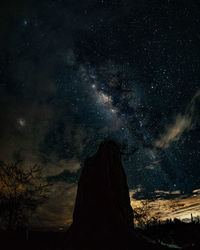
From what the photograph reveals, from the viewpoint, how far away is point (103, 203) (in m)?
19.6

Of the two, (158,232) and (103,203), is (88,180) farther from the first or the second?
(158,232)

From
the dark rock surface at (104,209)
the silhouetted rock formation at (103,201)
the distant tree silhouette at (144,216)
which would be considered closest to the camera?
the dark rock surface at (104,209)

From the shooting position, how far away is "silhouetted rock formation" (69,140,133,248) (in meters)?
17.5

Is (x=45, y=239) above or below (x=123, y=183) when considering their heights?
below

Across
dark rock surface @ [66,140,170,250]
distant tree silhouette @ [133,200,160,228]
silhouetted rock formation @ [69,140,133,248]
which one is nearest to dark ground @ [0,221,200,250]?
dark rock surface @ [66,140,170,250]

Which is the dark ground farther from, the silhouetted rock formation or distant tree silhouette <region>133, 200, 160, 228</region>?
distant tree silhouette <region>133, 200, 160, 228</region>

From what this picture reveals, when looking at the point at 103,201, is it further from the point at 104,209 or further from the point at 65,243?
the point at 65,243

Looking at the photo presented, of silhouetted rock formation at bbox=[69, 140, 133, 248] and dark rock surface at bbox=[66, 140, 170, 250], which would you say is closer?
dark rock surface at bbox=[66, 140, 170, 250]

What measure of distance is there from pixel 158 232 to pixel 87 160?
112ft

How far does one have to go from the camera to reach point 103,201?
64.8 ft

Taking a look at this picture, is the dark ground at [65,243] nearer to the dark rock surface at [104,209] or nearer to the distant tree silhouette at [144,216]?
the dark rock surface at [104,209]

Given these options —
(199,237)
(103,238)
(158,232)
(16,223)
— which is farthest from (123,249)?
(158,232)

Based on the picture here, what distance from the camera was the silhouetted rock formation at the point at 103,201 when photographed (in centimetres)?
1745

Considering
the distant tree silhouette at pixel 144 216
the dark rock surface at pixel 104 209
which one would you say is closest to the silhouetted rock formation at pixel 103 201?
the dark rock surface at pixel 104 209
